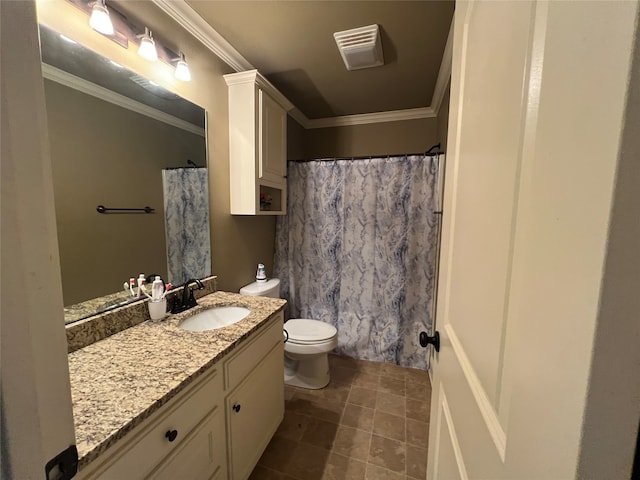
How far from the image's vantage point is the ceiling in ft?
4.54

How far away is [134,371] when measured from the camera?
2.81 ft

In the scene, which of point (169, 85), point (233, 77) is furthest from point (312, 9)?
point (169, 85)

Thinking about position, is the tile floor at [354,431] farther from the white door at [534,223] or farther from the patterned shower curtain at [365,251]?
the white door at [534,223]

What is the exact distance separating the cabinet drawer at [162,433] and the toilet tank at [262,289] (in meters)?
0.97

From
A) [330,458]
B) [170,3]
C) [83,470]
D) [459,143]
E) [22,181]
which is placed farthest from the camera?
[330,458]

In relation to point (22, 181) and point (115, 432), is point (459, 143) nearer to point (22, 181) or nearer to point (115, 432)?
point (22, 181)

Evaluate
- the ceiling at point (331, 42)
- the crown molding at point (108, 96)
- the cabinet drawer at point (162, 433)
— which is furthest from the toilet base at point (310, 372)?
the ceiling at point (331, 42)

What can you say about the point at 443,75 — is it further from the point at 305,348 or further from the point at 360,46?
the point at 305,348

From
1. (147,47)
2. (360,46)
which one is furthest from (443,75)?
(147,47)

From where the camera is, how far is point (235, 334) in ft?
3.68

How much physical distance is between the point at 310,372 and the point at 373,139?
93.5 inches

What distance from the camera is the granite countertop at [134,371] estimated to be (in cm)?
64

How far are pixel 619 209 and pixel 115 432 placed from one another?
3.17 ft

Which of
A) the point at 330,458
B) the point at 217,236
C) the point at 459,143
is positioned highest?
the point at 459,143
